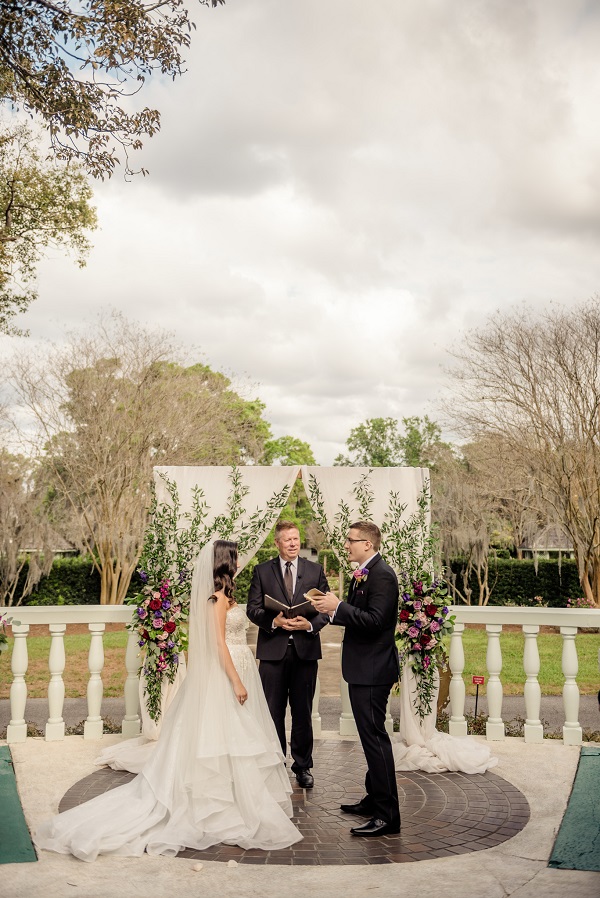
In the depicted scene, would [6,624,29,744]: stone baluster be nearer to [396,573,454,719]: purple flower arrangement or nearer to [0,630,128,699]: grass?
[396,573,454,719]: purple flower arrangement

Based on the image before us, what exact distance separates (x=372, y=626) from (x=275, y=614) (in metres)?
1.28

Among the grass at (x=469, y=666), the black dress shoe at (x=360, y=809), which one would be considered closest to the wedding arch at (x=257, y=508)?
the black dress shoe at (x=360, y=809)

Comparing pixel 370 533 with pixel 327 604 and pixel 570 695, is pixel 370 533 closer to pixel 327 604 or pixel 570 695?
pixel 327 604

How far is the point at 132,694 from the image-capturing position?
6211 mm

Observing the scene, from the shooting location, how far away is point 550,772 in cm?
535

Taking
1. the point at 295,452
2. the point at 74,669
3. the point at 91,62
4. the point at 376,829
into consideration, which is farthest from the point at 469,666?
the point at 295,452

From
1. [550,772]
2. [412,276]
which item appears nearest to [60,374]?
[412,276]

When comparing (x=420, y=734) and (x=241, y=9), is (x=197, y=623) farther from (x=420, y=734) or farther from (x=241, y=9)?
(x=241, y=9)

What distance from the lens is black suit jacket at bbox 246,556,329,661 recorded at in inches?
211

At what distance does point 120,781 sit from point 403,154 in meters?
9.63

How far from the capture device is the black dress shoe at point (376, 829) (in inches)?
163

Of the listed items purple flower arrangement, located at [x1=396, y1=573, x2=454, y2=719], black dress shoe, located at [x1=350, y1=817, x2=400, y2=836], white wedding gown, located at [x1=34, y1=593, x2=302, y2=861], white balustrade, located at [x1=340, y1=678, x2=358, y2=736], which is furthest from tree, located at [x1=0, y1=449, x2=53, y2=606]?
black dress shoe, located at [x1=350, y1=817, x2=400, y2=836]

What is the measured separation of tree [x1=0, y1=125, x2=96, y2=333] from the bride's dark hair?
30.6 ft

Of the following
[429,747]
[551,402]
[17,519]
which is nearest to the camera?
[429,747]
